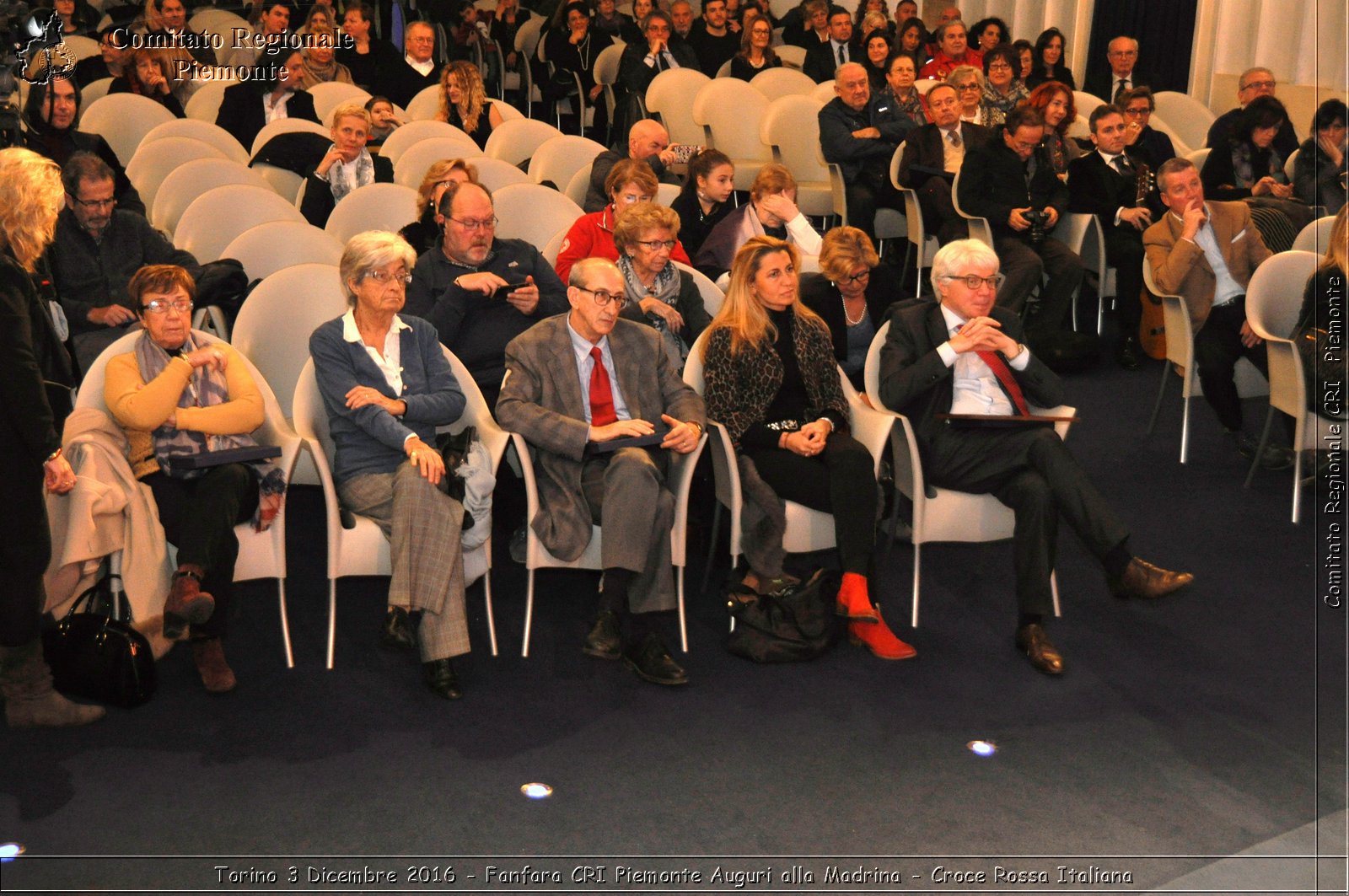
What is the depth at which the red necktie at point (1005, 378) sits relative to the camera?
4102 millimetres

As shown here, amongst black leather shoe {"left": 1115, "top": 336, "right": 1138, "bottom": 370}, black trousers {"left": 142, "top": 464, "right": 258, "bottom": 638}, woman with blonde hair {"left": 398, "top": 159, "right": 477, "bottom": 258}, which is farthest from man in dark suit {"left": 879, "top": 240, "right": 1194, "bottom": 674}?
black leather shoe {"left": 1115, "top": 336, "right": 1138, "bottom": 370}

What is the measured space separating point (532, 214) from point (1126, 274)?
2919 millimetres

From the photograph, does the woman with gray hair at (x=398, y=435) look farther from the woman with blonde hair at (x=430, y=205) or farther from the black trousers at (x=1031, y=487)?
the black trousers at (x=1031, y=487)

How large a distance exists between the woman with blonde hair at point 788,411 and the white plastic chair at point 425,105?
4.01 meters

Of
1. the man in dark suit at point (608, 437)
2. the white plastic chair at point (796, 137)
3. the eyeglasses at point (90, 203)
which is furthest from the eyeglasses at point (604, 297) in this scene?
the white plastic chair at point (796, 137)

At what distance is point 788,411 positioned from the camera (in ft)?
13.4

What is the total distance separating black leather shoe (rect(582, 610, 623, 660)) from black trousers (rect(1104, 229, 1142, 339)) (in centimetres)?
357

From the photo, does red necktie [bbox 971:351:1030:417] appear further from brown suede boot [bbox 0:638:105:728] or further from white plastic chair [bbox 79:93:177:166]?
white plastic chair [bbox 79:93:177:166]

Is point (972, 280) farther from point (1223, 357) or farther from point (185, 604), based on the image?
point (185, 604)

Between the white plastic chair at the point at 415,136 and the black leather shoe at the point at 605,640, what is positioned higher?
the white plastic chair at the point at 415,136

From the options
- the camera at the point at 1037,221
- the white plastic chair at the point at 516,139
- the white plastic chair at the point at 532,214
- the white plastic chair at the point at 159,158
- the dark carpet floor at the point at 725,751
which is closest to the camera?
the dark carpet floor at the point at 725,751

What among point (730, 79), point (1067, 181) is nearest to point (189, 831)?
point (1067, 181)

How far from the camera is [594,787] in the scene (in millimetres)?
3146

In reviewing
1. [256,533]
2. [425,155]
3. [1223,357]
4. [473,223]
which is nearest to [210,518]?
[256,533]
